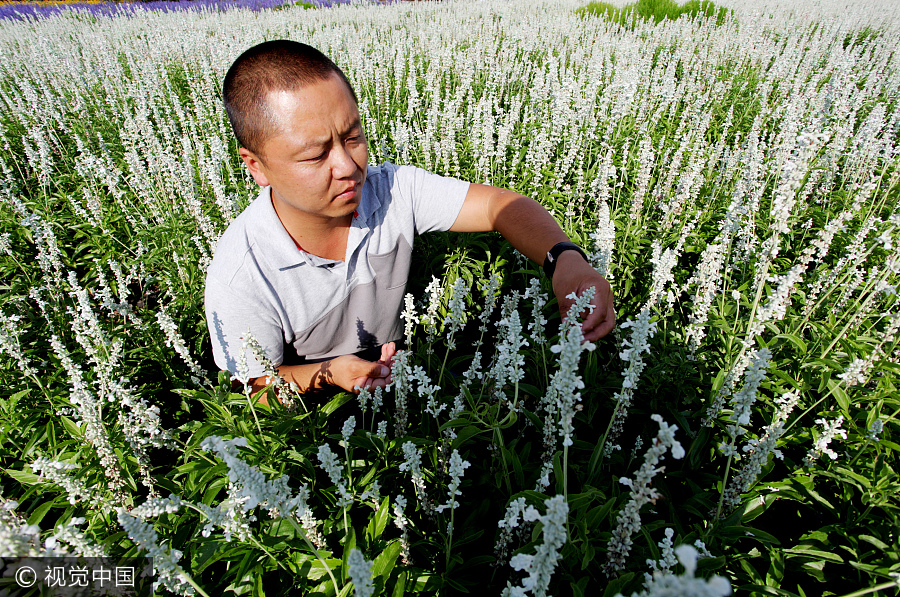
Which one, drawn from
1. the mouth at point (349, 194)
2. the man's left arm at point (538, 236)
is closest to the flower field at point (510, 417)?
the man's left arm at point (538, 236)

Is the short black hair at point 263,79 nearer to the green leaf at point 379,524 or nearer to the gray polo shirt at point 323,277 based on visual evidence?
the gray polo shirt at point 323,277

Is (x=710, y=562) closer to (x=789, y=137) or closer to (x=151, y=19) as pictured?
(x=789, y=137)

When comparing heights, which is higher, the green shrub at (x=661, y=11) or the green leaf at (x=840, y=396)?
the green shrub at (x=661, y=11)

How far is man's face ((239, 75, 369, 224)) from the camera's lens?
7.14 ft

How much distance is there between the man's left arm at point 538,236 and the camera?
208 centimetres

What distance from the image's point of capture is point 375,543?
6.19 ft

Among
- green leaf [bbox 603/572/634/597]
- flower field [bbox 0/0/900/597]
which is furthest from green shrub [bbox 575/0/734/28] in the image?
green leaf [bbox 603/572/634/597]

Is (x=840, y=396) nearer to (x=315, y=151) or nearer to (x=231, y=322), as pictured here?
(x=315, y=151)

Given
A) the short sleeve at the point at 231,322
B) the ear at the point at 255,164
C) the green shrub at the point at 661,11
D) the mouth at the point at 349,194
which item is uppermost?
the green shrub at the point at 661,11

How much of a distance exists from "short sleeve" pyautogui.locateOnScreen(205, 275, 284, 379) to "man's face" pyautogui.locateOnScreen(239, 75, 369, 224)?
0.68 meters

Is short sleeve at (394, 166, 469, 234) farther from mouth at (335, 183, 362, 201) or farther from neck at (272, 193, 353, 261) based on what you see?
mouth at (335, 183, 362, 201)

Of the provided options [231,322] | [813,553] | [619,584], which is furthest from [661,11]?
[619,584]

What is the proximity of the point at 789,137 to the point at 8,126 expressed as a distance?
1234 cm

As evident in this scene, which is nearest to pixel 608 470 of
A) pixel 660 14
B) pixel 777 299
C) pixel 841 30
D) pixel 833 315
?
pixel 777 299
